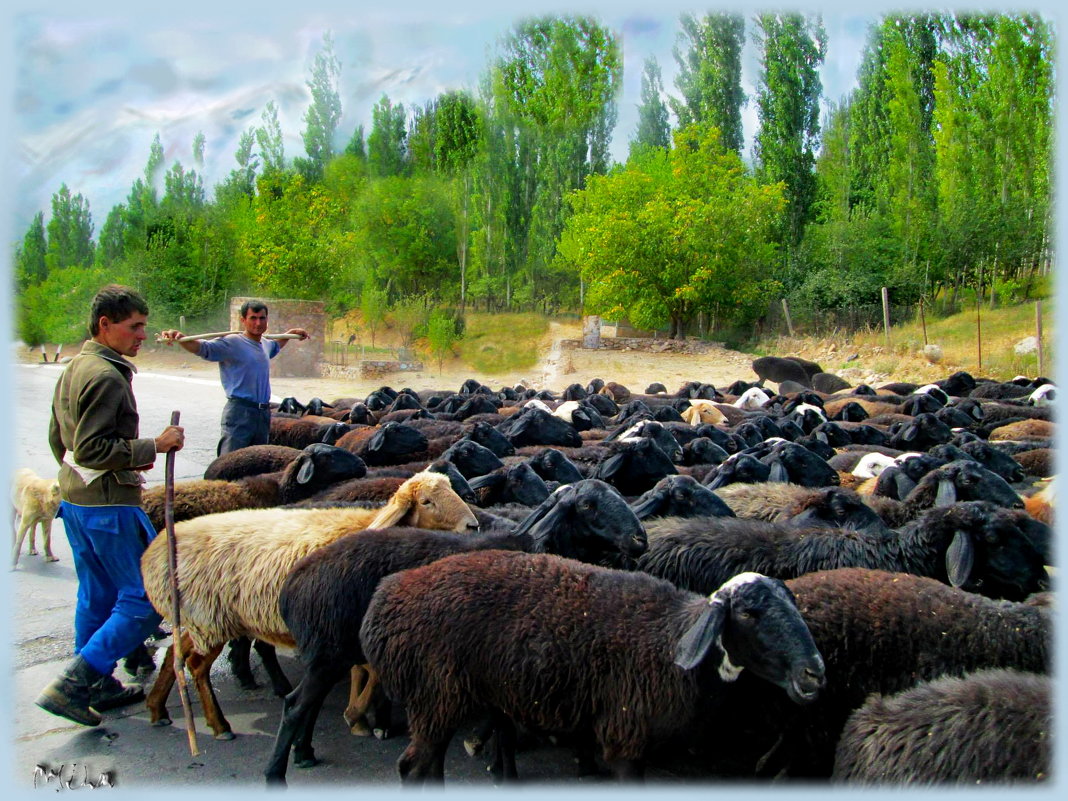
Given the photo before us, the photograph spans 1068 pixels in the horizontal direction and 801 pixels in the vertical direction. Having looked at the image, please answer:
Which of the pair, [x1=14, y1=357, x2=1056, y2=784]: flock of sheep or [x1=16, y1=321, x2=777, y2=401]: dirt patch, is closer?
[x1=14, y1=357, x2=1056, y2=784]: flock of sheep

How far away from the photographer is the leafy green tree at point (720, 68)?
4466cm

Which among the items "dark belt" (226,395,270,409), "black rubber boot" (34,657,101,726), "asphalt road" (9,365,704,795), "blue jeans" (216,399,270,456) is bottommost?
"asphalt road" (9,365,704,795)

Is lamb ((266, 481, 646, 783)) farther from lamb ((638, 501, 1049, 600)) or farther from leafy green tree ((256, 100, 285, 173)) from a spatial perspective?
leafy green tree ((256, 100, 285, 173))

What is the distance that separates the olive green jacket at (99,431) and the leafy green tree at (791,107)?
42.9 m

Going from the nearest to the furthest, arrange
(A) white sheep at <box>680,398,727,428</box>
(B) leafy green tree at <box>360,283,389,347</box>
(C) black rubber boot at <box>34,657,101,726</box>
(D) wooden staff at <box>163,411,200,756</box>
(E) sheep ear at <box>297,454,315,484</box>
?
1. (D) wooden staff at <box>163,411,200,756</box>
2. (C) black rubber boot at <box>34,657,101,726</box>
3. (E) sheep ear at <box>297,454,315,484</box>
4. (A) white sheep at <box>680,398,727,428</box>
5. (B) leafy green tree at <box>360,283,389,347</box>

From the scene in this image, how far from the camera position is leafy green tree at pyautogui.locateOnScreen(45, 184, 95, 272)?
3822 cm

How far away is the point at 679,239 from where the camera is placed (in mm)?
37031

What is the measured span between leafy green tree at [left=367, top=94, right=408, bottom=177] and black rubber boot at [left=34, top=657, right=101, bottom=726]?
5224 cm

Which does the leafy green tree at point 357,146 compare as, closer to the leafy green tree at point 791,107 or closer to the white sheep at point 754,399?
the leafy green tree at point 791,107

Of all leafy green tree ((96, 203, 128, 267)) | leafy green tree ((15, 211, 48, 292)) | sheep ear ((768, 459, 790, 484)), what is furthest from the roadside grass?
leafy green tree ((96, 203, 128, 267))

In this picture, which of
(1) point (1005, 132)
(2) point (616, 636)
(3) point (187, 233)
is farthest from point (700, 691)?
(3) point (187, 233)

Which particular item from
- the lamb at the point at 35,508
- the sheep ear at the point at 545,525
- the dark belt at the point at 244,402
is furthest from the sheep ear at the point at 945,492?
the lamb at the point at 35,508

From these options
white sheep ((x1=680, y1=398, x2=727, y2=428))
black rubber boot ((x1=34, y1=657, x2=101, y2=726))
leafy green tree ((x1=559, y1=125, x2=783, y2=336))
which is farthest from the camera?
leafy green tree ((x1=559, y1=125, x2=783, y2=336))

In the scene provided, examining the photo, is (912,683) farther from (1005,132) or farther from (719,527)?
(1005,132)
